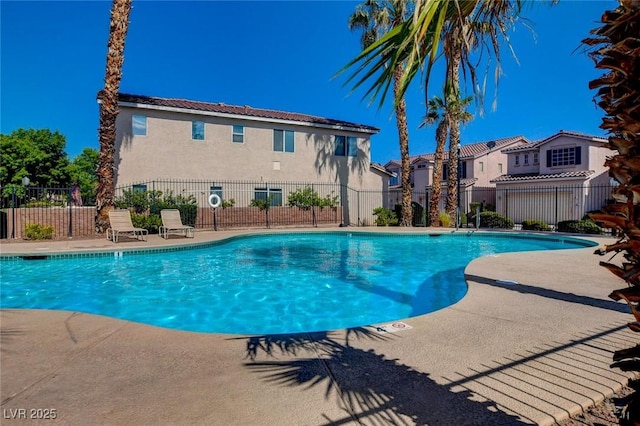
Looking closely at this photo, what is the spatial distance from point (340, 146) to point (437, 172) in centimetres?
699

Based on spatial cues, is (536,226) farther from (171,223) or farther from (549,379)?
(549,379)

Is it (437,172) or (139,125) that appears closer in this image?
(139,125)

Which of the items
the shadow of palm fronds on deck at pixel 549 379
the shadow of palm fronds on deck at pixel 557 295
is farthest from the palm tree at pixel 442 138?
the shadow of palm fronds on deck at pixel 549 379

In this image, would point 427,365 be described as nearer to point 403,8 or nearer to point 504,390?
point 504,390

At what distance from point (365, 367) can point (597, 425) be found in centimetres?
147

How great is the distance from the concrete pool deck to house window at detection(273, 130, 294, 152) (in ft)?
58.9

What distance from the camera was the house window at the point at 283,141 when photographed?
21484mm

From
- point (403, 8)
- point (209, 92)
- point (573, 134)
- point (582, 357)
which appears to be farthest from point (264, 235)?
point (209, 92)

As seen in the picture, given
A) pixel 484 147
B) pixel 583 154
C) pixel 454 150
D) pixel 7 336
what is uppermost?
pixel 484 147

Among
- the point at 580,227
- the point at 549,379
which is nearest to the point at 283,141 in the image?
the point at 580,227

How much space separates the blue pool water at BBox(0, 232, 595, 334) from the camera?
20.1ft

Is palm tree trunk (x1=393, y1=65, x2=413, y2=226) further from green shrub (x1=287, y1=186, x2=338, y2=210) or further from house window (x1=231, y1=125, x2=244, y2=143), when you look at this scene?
house window (x1=231, y1=125, x2=244, y2=143)

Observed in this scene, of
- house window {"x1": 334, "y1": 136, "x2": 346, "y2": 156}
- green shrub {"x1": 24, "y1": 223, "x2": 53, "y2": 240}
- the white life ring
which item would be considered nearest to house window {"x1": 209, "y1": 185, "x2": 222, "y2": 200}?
the white life ring

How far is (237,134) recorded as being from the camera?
67.3 ft
